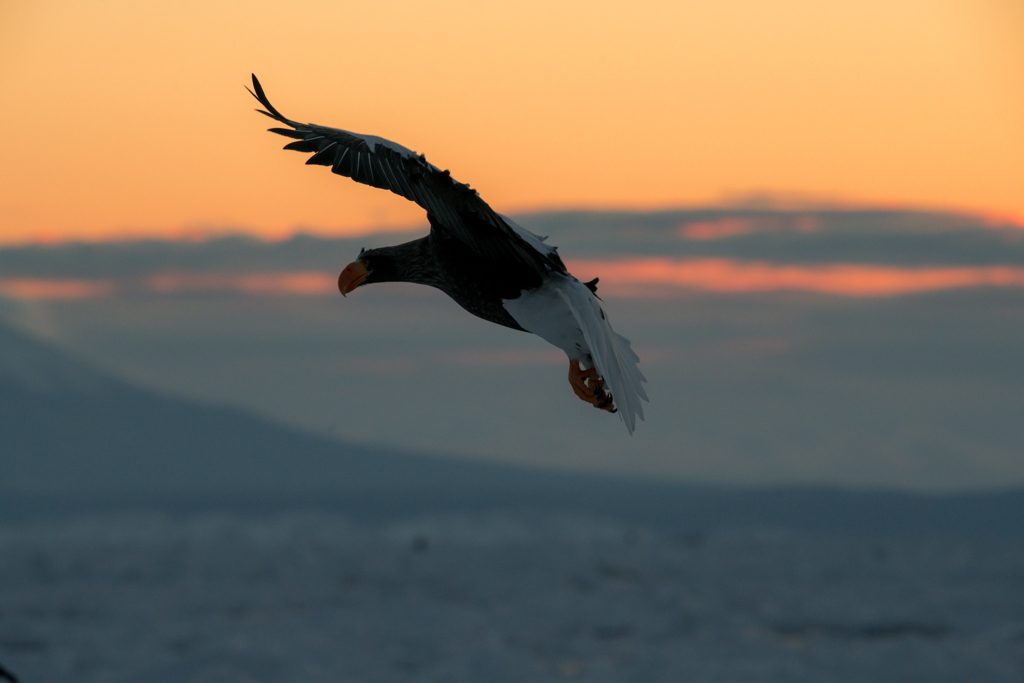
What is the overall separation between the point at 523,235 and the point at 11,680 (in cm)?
1051

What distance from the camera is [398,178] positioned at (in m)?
5.98

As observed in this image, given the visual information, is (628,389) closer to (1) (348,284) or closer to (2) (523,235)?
(2) (523,235)

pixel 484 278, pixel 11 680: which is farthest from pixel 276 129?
pixel 11 680

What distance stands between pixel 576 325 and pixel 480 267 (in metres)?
0.87


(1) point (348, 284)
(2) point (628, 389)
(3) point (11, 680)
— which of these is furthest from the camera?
(3) point (11, 680)

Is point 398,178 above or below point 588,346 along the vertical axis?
above

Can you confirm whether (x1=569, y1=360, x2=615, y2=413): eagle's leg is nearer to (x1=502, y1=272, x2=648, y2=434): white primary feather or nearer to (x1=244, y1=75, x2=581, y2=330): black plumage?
(x1=502, y1=272, x2=648, y2=434): white primary feather

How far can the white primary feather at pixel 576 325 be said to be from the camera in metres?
6.70

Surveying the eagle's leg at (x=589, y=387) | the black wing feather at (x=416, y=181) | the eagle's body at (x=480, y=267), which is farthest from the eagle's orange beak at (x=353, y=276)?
the eagle's leg at (x=589, y=387)

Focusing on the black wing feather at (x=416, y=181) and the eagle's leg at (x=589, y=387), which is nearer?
→ the black wing feather at (x=416, y=181)

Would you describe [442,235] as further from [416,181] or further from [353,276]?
[416,181]

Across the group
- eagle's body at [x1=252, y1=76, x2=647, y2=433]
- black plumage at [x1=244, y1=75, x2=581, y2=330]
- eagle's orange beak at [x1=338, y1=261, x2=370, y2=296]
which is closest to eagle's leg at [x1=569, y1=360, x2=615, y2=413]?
eagle's body at [x1=252, y1=76, x2=647, y2=433]

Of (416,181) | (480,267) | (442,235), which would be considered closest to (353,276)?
(442,235)

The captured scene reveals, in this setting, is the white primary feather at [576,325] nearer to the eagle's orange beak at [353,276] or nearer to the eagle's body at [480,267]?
the eagle's body at [480,267]
